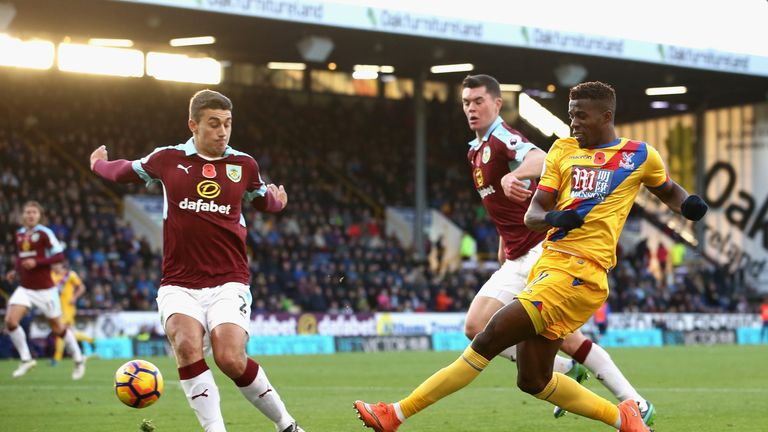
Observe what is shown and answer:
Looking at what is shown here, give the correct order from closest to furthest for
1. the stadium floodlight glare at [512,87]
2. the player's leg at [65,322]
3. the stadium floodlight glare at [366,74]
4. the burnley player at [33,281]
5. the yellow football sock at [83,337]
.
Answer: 1. the burnley player at [33,281]
2. the player's leg at [65,322]
3. the yellow football sock at [83,337]
4. the stadium floodlight glare at [366,74]
5. the stadium floodlight glare at [512,87]

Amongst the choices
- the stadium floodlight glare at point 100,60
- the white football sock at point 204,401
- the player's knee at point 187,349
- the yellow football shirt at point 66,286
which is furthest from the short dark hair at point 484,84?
the stadium floodlight glare at point 100,60

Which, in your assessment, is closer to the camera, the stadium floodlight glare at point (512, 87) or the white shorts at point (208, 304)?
the white shorts at point (208, 304)

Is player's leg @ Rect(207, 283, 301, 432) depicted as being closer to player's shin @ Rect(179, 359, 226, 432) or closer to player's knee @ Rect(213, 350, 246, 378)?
player's knee @ Rect(213, 350, 246, 378)

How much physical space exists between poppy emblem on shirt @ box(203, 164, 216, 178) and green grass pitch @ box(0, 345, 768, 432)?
2.79 m

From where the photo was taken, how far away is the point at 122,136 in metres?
36.4

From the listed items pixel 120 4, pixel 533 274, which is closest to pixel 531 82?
pixel 120 4

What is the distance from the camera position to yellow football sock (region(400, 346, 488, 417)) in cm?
771

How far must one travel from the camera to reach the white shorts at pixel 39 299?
1756cm

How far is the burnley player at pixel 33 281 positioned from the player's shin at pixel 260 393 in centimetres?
992

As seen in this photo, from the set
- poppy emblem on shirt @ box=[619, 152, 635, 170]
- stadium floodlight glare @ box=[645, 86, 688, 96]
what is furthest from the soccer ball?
stadium floodlight glare @ box=[645, 86, 688, 96]

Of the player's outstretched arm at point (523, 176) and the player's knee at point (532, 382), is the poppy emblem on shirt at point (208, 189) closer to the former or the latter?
the player's outstretched arm at point (523, 176)

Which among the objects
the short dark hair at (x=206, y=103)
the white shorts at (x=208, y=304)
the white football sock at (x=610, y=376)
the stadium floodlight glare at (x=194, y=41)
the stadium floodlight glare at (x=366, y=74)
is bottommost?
the white football sock at (x=610, y=376)

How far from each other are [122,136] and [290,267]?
26.7 ft

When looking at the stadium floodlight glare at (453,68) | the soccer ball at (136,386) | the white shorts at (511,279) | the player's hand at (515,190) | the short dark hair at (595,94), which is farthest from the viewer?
the stadium floodlight glare at (453,68)
